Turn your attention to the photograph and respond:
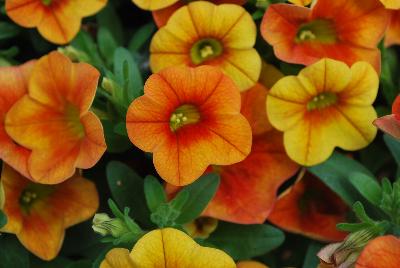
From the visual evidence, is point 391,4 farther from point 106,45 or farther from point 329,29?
point 106,45

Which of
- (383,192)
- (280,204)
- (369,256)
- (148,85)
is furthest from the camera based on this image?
(280,204)

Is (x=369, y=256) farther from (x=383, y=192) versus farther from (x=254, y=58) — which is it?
(x=254, y=58)

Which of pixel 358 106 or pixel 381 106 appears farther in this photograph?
pixel 381 106

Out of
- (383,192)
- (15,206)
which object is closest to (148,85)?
(15,206)

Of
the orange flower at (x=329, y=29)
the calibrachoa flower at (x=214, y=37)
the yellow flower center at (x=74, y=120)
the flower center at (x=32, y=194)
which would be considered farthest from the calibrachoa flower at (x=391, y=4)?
the flower center at (x=32, y=194)

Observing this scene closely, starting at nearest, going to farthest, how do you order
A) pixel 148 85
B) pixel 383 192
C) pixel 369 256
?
1. pixel 369 256
2. pixel 148 85
3. pixel 383 192

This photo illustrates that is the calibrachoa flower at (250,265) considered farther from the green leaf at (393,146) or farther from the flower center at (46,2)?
the flower center at (46,2)
